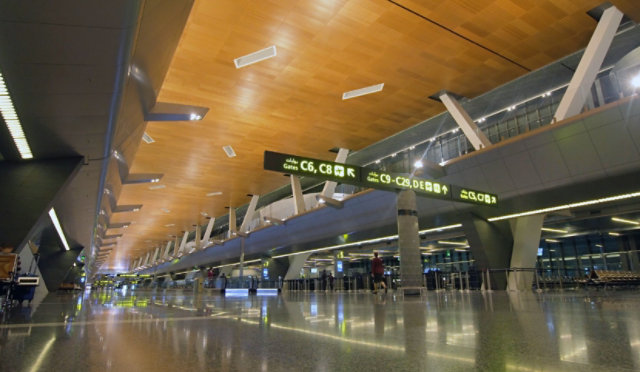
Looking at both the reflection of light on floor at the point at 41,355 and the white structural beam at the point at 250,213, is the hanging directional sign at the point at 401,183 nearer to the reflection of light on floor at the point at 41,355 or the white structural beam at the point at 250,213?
the reflection of light on floor at the point at 41,355

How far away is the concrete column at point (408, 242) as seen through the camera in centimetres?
1502

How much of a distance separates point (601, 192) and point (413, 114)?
8.15 m

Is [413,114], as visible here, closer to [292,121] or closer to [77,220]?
[292,121]

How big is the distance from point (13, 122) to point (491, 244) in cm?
2071

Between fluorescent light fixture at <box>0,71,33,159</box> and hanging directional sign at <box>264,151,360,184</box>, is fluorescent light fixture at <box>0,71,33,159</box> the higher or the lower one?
the higher one

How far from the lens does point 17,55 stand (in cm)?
621

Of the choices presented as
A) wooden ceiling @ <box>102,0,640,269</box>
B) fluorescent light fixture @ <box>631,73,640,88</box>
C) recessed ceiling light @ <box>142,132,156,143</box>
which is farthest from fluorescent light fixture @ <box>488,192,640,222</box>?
recessed ceiling light @ <box>142,132,156,143</box>

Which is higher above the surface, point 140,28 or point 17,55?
point 140,28

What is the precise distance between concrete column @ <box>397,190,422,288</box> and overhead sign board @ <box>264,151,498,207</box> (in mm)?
1294

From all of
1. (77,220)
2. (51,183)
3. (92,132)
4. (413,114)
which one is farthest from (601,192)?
(77,220)

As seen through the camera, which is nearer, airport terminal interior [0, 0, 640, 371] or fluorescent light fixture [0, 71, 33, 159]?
airport terminal interior [0, 0, 640, 371]

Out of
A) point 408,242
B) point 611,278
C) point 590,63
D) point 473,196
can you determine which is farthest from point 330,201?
point 590,63

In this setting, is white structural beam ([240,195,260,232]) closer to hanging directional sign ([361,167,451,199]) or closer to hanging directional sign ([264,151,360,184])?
hanging directional sign ([361,167,451,199])

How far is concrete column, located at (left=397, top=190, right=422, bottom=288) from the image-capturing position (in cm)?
1502
